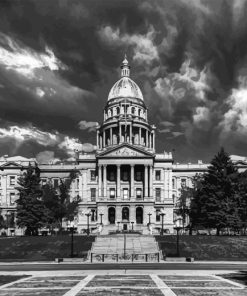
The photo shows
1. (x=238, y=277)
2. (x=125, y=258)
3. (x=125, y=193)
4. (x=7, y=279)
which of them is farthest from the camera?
Result: (x=125, y=193)

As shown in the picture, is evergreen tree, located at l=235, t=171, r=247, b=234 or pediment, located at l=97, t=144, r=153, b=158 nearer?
evergreen tree, located at l=235, t=171, r=247, b=234

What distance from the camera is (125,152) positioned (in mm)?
95938

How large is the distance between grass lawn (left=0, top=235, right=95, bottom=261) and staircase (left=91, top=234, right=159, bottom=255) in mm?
1324

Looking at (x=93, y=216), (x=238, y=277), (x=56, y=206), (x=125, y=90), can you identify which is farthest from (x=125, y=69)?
(x=238, y=277)

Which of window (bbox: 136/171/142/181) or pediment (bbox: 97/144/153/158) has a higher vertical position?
pediment (bbox: 97/144/153/158)

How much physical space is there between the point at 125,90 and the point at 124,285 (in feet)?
315

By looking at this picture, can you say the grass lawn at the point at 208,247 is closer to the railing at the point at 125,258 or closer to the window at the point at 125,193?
the railing at the point at 125,258

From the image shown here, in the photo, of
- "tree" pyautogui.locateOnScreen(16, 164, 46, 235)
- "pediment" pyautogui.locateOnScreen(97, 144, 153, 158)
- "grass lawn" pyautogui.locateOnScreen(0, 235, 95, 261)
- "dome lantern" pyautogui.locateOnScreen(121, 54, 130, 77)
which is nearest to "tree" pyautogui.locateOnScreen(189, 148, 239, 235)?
"grass lawn" pyautogui.locateOnScreen(0, 235, 95, 261)

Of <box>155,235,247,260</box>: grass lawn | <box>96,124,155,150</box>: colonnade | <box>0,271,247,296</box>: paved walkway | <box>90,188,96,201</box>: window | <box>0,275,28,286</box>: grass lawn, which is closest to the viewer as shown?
<box>0,271,247,296</box>: paved walkway

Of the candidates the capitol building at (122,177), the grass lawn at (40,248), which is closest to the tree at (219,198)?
the capitol building at (122,177)

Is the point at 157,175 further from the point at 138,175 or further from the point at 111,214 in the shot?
the point at 111,214

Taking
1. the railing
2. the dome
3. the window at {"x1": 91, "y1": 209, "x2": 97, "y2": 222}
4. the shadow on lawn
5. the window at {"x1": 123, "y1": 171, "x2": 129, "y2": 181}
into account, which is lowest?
the railing

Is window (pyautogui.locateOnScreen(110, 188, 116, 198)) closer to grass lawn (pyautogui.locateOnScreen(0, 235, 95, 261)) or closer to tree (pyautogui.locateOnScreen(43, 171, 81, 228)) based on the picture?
tree (pyautogui.locateOnScreen(43, 171, 81, 228))

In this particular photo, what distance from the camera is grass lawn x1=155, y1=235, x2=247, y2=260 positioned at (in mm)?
49688
